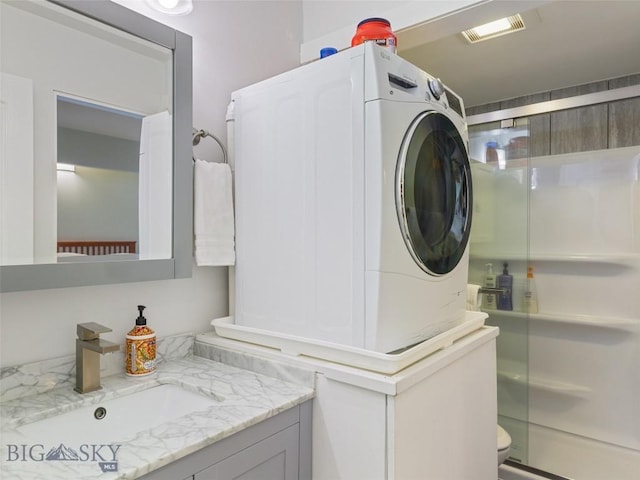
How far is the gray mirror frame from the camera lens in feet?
3.40

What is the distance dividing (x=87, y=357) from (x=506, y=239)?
2.11 metres

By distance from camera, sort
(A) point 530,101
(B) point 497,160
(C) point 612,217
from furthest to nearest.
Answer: (A) point 530,101
(C) point 612,217
(B) point 497,160

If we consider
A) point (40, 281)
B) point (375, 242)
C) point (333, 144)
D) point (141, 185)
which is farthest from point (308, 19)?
point (40, 281)

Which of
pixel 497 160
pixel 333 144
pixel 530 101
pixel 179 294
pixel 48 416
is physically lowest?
pixel 48 416

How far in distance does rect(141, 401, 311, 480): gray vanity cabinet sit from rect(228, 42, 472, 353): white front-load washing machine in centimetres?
26

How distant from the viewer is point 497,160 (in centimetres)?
231

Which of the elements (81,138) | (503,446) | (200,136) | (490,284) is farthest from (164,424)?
(490,284)

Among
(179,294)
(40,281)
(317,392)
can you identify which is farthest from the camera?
(179,294)

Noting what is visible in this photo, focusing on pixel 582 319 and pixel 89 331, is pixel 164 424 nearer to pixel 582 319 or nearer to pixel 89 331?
pixel 89 331

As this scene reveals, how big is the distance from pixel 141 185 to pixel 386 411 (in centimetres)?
96

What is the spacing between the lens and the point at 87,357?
1141mm

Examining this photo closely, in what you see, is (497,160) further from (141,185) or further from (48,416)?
(48,416)

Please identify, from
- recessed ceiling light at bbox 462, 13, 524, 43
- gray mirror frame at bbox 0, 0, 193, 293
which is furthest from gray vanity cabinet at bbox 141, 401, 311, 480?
recessed ceiling light at bbox 462, 13, 524, 43

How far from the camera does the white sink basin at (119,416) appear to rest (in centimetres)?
103
